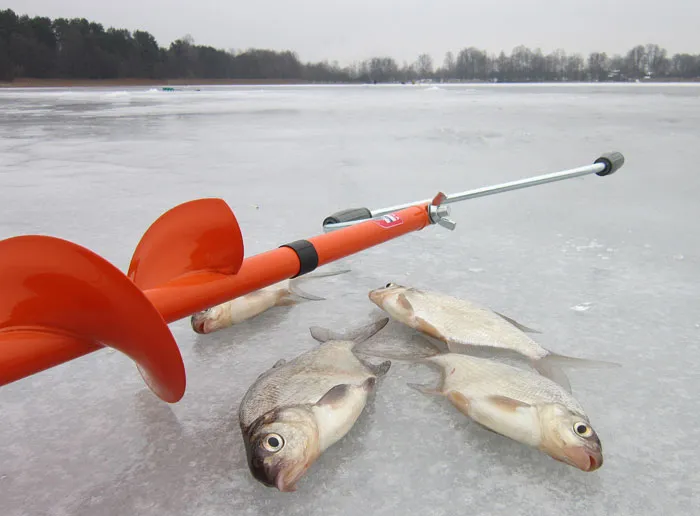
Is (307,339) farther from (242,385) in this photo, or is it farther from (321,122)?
(321,122)

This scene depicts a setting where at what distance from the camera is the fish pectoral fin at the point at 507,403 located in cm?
132

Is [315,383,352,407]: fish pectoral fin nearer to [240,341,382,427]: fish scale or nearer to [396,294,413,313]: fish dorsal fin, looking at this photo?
[240,341,382,427]: fish scale

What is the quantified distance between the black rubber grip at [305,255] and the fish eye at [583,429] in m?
0.77

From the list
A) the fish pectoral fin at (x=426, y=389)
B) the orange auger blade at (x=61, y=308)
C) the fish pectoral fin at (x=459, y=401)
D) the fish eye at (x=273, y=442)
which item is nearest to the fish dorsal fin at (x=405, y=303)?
the fish pectoral fin at (x=426, y=389)

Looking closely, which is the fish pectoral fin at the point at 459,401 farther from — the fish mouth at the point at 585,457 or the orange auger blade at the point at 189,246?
the orange auger blade at the point at 189,246

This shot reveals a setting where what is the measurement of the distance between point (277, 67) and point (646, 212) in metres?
78.1

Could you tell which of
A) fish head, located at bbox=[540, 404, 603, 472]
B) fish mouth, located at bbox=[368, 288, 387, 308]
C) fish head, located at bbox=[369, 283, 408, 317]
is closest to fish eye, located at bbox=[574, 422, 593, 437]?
fish head, located at bbox=[540, 404, 603, 472]

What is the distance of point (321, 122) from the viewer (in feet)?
34.2

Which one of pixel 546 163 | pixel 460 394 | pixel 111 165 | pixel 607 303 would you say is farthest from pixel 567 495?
pixel 111 165

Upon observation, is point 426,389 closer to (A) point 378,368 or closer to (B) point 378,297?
(A) point 378,368

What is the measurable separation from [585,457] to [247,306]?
3.96 ft

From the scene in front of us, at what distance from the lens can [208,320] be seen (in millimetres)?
1885

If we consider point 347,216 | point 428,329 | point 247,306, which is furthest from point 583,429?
point 347,216

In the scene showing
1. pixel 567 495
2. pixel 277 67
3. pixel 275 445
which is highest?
pixel 277 67
